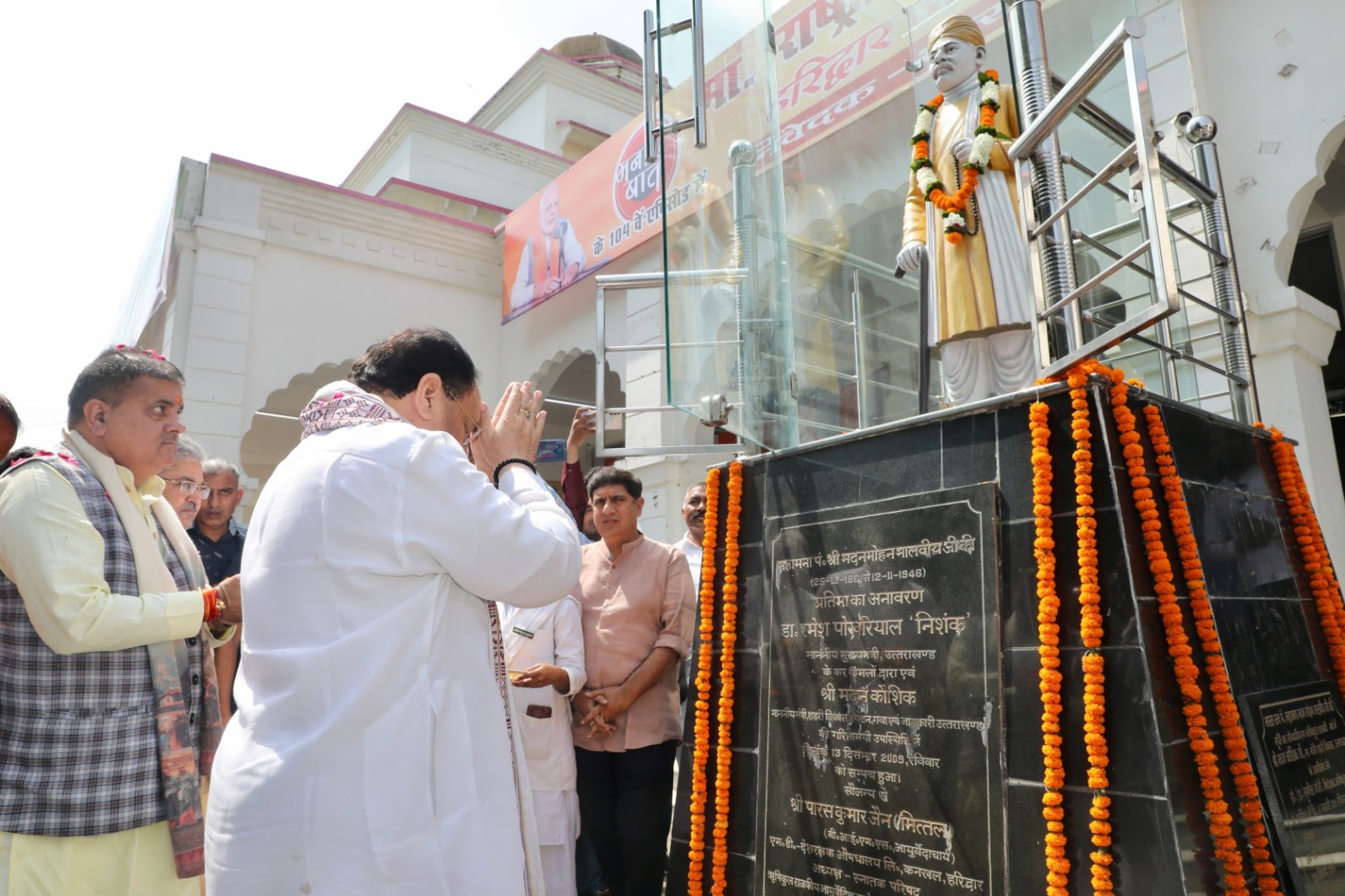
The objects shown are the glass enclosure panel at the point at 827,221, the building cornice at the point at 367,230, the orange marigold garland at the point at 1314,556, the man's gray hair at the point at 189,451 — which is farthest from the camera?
the building cornice at the point at 367,230

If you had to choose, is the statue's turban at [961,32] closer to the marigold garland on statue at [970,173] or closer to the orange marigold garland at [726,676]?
the marigold garland on statue at [970,173]

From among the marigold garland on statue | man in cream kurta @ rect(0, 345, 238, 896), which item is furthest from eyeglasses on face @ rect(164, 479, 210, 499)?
the marigold garland on statue

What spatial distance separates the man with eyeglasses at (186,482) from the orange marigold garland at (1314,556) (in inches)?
139

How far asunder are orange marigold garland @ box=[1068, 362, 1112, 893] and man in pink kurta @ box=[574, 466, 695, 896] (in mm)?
1697

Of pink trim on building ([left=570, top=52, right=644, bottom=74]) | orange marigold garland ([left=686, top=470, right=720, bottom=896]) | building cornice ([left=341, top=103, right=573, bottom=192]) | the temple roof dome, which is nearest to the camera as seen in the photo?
orange marigold garland ([left=686, top=470, right=720, bottom=896])

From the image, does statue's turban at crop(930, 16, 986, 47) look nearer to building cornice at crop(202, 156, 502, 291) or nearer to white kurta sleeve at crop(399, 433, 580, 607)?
white kurta sleeve at crop(399, 433, 580, 607)

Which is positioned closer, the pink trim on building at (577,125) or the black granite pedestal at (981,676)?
the black granite pedestal at (981,676)

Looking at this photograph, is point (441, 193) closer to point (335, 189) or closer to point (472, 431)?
point (335, 189)

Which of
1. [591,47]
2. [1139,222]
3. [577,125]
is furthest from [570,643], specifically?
[591,47]

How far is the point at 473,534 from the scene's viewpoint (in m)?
1.71

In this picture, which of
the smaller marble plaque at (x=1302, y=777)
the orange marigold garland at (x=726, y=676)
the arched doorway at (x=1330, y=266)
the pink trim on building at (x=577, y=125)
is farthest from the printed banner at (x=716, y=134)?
the arched doorway at (x=1330, y=266)

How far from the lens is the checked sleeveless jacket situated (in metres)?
1.92

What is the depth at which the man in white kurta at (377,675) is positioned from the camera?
157 centimetres

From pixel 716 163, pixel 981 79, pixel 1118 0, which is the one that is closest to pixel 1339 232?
pixel 1118 0
